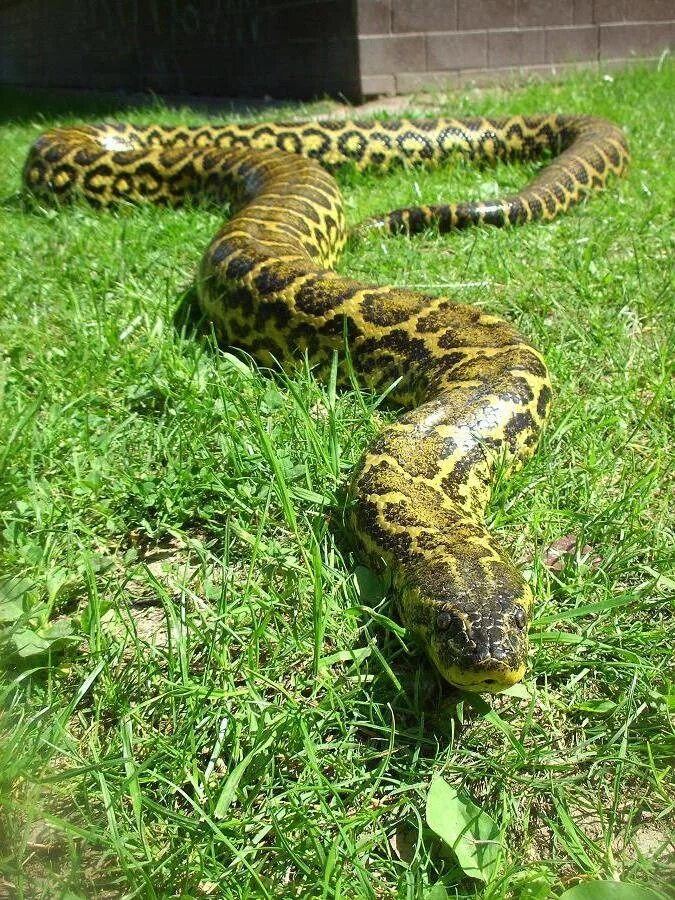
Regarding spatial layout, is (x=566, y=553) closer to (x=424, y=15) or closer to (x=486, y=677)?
(x=486, y=677)

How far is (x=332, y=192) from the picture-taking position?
6.66 metres

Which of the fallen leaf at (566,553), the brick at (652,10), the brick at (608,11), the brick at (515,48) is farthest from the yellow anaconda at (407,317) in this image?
the brick at (652,10)

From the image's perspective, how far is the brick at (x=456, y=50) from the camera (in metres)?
12.4

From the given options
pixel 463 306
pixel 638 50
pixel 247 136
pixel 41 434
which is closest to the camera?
pixel 41 434

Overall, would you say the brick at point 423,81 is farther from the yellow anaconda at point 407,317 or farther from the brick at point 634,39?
the yellow anaconda at point 407,317

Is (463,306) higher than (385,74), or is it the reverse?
(385,74)

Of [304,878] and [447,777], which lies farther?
[447,777]

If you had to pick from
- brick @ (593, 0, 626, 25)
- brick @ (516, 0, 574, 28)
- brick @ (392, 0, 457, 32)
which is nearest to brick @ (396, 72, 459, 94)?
brick @ (392, 0, 457, 32)

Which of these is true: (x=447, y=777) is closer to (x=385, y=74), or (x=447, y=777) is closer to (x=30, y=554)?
(x=30, y=554)

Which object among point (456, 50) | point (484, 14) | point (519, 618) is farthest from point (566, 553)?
point (484, 14)

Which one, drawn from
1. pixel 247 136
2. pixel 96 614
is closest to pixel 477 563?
pixel 96 614

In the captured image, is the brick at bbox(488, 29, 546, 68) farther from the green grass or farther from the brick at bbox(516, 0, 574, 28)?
the green grass

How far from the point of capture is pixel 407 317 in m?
4.36

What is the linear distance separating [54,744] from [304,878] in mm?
796
